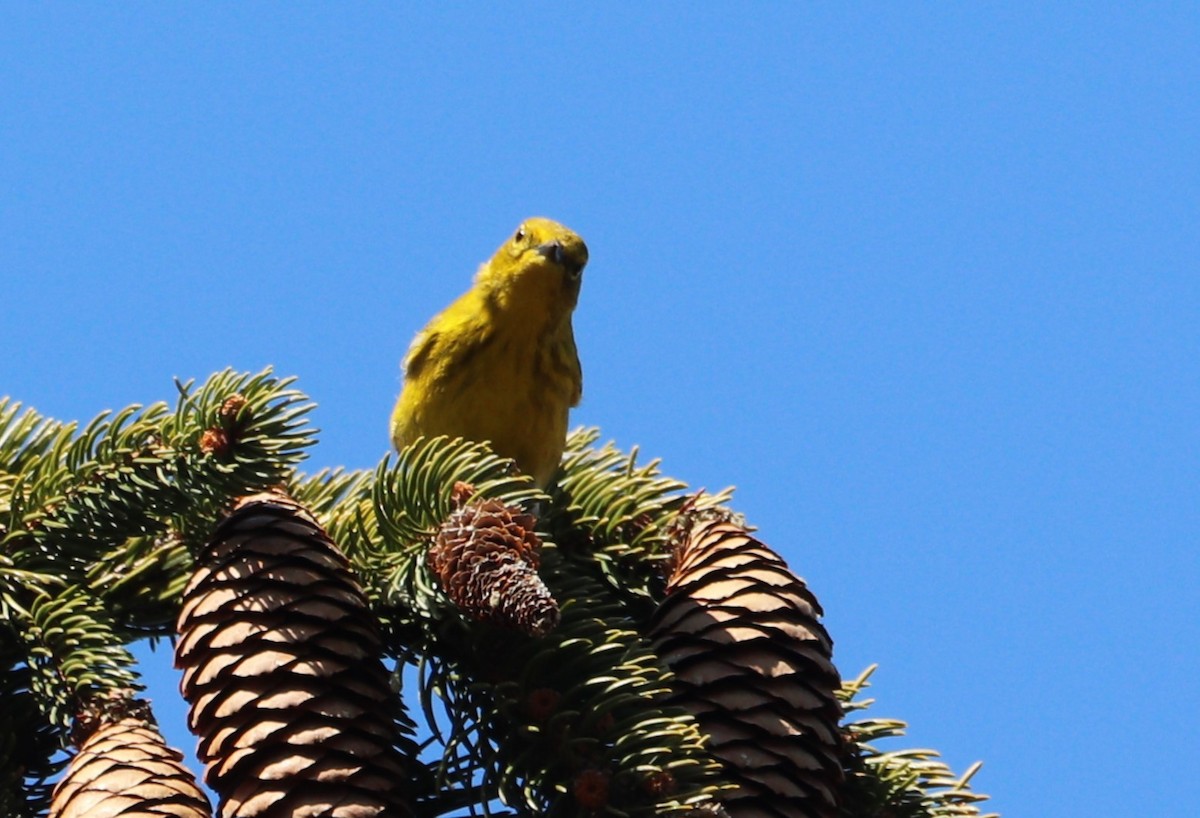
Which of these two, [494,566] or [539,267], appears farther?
[539,267]

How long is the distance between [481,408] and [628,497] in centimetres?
123

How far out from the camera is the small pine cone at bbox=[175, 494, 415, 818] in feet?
7.48

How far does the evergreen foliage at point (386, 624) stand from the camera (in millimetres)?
2396

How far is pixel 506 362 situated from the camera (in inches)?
176

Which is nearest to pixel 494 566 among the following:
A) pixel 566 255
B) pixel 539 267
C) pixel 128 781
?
pixel 128 781

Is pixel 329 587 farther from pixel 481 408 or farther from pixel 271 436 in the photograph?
pixel 481 408

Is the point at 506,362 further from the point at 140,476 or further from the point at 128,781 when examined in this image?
the point at 128,781

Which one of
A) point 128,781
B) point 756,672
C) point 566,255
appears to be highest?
point 566,255

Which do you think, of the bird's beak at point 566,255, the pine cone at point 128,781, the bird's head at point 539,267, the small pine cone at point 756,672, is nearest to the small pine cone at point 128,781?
the pine cone at point 128,781

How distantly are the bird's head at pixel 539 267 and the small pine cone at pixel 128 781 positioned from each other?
2637mm

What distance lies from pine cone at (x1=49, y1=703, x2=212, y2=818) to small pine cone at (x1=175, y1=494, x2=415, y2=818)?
0.10 metres

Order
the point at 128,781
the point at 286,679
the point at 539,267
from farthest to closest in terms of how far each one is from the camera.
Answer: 1. the point at 539,267
2. the point at 286,679
3. the point at 128,781

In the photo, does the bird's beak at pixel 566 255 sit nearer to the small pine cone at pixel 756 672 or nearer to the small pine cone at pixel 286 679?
the small pine cone at pixel 756 672

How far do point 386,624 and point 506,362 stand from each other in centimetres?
184
